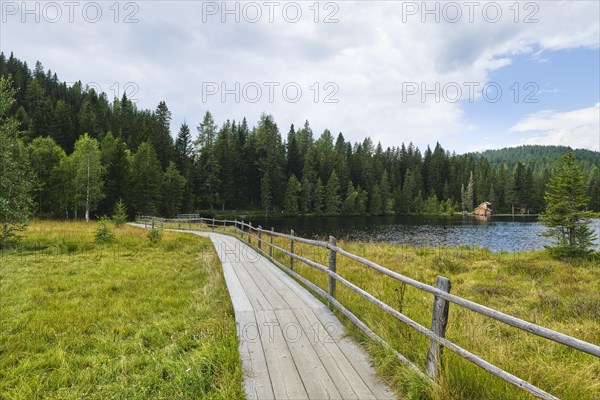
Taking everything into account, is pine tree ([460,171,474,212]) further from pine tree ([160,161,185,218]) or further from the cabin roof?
pine tree ([160,161,185,218])

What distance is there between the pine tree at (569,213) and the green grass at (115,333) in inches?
766

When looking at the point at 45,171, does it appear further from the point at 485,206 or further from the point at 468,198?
the point at 468,198

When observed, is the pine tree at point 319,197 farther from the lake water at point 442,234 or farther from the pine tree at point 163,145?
the pine tree at point 163,145

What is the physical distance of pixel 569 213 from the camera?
60.9 feet

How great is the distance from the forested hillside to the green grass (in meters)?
36.6

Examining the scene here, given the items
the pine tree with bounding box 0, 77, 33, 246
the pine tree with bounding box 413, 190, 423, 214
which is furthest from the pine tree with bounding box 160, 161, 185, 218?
the pine tree with bounding box 413, 190, 423, 214

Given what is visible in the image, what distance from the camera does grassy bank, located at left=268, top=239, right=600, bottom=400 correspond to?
10.7 ft

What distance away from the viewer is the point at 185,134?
239ft

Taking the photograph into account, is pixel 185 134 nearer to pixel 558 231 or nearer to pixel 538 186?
pixel 558 231

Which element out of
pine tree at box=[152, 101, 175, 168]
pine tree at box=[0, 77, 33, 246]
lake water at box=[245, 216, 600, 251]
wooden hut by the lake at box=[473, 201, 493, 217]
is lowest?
lake water at box=[245, 216, 600, 251]

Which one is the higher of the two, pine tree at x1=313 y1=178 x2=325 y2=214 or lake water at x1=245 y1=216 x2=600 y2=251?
pine tree at x1=313 y1=178 x2=325 y2=214

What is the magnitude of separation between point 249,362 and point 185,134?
75.1 m

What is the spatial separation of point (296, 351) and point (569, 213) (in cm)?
2096

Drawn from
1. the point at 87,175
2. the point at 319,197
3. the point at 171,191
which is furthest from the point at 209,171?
the point at 87,175
